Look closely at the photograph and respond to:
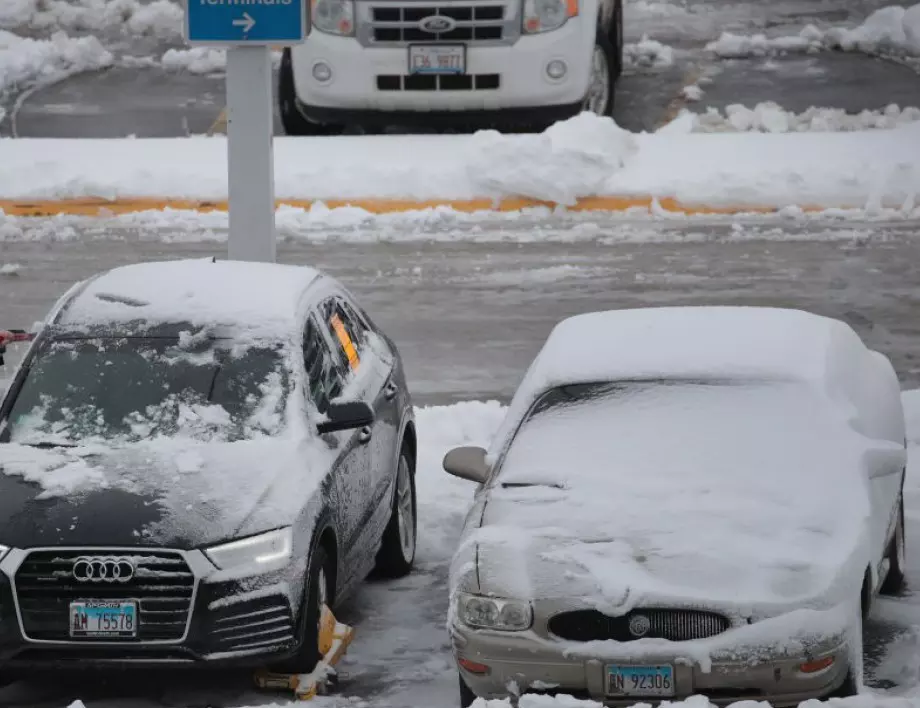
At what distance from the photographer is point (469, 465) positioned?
306 inches

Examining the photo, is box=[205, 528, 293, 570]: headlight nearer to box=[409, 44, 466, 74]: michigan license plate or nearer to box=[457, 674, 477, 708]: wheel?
box=[457, 674, 477, 708]: wheel

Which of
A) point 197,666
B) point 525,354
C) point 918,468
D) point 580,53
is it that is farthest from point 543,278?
point 197,666

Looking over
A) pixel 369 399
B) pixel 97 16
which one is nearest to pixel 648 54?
pixel 97 16

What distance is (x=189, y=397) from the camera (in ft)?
26.2

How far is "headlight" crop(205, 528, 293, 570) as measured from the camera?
23.3 feet

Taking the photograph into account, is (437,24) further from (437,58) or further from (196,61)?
(196,61)

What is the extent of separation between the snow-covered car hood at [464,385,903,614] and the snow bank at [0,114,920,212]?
10.0 metres

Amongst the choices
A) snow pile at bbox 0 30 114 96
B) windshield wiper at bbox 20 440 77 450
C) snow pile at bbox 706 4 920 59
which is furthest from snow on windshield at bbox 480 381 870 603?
snow pile at bbox 706 4 920 59

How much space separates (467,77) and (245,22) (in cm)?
749

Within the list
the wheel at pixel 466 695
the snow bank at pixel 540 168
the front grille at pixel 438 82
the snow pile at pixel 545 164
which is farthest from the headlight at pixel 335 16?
the wheel at pixel 466 695

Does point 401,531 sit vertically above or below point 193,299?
below

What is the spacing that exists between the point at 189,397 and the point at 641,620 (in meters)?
2.35

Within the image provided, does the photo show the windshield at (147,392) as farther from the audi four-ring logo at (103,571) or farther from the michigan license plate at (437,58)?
the michigan license plate at (437,58)

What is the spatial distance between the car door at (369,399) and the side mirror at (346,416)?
0.43m
